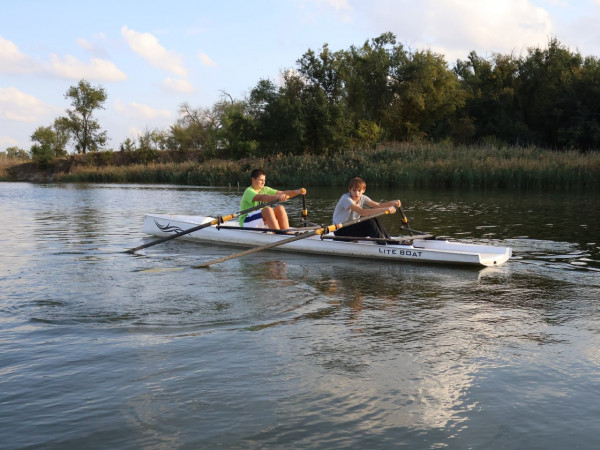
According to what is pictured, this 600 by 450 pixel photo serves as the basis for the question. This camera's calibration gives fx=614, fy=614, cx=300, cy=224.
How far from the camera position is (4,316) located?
6539 millimetres

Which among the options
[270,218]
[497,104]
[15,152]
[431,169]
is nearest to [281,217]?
[270,218]

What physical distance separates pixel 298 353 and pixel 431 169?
1014 inches

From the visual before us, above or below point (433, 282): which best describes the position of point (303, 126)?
above

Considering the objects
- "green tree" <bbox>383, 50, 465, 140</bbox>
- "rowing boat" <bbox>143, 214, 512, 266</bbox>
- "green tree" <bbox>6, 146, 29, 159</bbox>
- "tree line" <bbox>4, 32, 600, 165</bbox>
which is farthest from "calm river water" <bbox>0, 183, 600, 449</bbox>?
"green tree" <bbox>6, 146, 29, 159</bbox>

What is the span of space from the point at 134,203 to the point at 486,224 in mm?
14315

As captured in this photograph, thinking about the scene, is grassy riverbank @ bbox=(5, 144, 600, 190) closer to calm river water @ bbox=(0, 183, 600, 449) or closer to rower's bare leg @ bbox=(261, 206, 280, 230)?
calm river water @ bbox=(0, 183, 600, 449)

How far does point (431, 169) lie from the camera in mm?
29953

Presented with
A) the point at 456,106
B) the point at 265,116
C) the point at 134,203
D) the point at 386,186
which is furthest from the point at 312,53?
the point at 134,203

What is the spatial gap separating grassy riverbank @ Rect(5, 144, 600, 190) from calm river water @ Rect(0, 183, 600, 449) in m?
18.3

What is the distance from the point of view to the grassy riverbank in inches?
1089

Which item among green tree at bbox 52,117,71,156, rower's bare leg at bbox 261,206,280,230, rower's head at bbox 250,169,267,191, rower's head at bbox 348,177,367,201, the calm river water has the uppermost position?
green tree at bbox 52,117,71,156

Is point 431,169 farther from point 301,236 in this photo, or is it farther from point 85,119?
point 85,119

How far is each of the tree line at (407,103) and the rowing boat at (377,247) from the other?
31555 mm

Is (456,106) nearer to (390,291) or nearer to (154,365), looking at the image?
(390,291)
